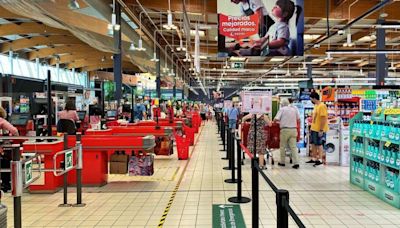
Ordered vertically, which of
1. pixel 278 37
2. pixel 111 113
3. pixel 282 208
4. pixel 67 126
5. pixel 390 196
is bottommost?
pixel 390 196

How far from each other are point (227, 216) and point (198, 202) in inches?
35.4

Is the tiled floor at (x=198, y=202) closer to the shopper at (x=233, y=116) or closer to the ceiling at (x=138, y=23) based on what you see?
the ceiling at (x=138, y=23)

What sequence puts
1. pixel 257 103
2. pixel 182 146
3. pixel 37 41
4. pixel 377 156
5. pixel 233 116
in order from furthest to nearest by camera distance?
1. pixel 37 41
2. pixel 233 116
3. pixel 182 146
4. pixel 257 103
5. pixel 377 156

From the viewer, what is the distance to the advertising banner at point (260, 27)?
888 centimetres

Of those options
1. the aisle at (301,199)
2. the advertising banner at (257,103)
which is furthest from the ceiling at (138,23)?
the aisle at (301,199)

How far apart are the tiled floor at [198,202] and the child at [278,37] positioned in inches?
106

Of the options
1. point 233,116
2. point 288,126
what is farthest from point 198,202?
point 233,116

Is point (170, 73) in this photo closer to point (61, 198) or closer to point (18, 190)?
point (61, 198)

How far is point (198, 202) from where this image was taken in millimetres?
6285

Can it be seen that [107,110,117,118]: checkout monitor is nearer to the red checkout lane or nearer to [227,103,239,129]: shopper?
[227,103,239,129]: shopper

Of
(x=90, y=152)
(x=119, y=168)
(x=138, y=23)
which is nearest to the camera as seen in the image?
(x=90, y=152)

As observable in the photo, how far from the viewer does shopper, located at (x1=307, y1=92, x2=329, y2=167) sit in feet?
30.0

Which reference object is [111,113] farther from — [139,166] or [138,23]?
[139,166]

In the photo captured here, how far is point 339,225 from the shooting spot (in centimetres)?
500
